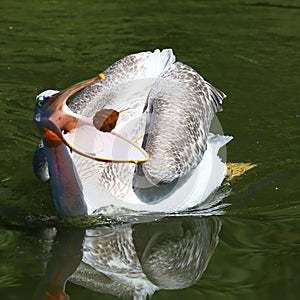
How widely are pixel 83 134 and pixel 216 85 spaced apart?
4007 millimetres

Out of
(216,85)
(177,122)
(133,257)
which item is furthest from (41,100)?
(216,85)

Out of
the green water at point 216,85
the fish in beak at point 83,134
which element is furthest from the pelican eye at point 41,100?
the green water at point 216,85

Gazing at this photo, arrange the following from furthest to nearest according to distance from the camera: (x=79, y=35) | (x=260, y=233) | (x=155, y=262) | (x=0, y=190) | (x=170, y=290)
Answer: (x=79, y=35), (x=0, y=190), (x=260, y=233), (x=155, y=262), (x=170, y=290)

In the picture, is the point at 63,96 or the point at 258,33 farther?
the point at 258,33

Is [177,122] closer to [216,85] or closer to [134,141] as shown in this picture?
[134,141]

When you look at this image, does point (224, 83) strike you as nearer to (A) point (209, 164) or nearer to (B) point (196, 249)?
(A) point (209, 164)

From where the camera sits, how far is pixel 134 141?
19.1 feet

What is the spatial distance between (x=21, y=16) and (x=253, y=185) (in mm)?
5684

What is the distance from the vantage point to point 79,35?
10266 mm

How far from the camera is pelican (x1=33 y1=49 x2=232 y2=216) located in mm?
4691

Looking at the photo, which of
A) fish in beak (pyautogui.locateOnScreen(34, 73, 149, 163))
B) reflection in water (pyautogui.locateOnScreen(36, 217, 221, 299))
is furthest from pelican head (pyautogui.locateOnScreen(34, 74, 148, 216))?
reflection in water (pyautogui.locateOnScreen(36, 217, 221, 299))

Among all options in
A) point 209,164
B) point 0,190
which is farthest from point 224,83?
point 0,190

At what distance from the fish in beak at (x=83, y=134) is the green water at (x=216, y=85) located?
74 cm

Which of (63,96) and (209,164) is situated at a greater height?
(63,96)
